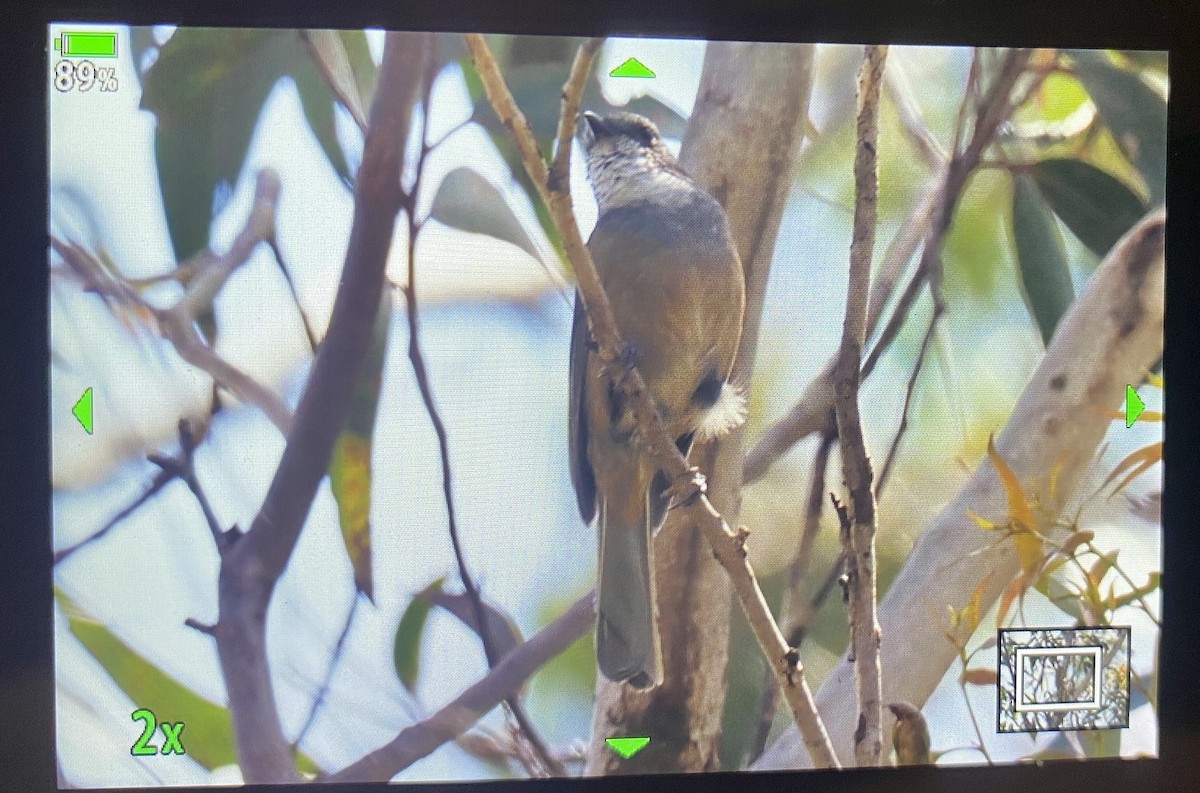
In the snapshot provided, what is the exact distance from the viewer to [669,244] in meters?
1.06

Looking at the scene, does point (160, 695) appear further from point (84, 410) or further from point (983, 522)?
point (983, 522)

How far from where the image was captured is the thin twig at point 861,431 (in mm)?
1092

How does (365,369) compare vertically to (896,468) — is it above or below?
above

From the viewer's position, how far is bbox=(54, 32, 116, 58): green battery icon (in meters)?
1.05

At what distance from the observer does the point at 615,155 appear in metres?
1.07

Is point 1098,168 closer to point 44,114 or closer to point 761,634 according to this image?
point 761,634

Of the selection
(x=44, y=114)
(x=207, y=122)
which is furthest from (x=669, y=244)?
(x=44, y=114)

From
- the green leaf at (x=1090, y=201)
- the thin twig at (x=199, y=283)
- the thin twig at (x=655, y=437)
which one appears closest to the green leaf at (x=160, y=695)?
the thin twig at (x=199, y=283)

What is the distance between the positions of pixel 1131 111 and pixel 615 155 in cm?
64

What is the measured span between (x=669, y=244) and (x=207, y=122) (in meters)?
0.54

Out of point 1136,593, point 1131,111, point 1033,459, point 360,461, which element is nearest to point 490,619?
point 360,461

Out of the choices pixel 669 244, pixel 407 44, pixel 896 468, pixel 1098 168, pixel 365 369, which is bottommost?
pixel 896 468

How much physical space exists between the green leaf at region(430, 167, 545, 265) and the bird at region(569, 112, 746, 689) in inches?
4.1

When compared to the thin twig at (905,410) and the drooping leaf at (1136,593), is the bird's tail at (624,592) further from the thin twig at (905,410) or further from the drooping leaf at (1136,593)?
the drooping leaf at (1136,593)
